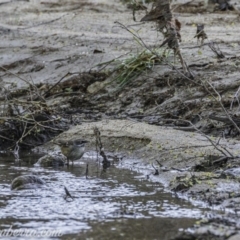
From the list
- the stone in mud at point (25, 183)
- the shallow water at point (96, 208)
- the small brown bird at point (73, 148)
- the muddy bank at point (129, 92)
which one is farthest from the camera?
the small brown bird at point (73, 148)

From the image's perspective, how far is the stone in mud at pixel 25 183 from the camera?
6883 mm

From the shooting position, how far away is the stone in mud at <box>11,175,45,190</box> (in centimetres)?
688

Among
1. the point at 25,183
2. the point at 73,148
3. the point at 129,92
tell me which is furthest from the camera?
the point at 129,92

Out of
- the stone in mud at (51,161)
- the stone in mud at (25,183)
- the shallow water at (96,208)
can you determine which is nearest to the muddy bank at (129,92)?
the shallow water at (96,208)

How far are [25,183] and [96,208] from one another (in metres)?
0.98

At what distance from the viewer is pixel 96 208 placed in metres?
6.14

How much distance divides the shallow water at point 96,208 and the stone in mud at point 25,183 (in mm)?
73

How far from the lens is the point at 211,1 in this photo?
45.3ft

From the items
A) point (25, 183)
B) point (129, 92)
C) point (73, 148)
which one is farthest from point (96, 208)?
point (129, 92)

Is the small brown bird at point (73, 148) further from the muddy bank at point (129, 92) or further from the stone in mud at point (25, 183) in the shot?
the stone in mud at point (25, 183)

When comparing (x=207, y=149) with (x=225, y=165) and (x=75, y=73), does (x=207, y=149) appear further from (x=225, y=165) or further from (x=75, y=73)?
(x=75, y=73)

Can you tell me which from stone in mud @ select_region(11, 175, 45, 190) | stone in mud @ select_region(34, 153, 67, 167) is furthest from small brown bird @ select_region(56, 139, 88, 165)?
stone in mud @ select_region(11, 175, 45, 190)

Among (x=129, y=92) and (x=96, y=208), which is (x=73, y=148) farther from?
(x=129, y=92)

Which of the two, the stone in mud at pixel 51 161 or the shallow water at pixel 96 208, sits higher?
the shallow water at pixel 96 208
